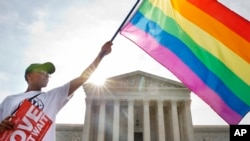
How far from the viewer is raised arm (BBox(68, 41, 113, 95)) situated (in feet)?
10.9

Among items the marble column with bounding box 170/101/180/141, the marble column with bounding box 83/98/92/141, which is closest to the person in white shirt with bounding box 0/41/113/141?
the marble column with bounding box 83/98/92/141

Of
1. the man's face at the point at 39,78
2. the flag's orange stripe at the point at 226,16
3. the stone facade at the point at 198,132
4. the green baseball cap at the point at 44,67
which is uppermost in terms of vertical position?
the stone facade at the point at 198,132

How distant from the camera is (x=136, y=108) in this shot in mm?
38188

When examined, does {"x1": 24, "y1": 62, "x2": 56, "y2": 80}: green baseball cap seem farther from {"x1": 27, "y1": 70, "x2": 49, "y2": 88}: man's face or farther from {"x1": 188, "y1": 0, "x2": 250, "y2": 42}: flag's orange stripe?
{"x1": 188, "y1": 0, "x2": 250, "y2": 42}: flag's orange stripe

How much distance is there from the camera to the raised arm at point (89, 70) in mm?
3320

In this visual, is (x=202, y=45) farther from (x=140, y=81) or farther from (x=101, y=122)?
(x=140, y=81)

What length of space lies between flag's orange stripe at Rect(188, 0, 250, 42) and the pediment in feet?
102

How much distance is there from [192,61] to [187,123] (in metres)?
31.2

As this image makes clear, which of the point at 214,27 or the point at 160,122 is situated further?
the point at 160,122

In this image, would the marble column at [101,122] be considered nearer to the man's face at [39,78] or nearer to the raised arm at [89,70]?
the raised arm at [89,70]

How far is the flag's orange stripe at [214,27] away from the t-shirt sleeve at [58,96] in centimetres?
309

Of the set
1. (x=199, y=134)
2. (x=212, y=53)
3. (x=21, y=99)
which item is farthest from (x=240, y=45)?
(x=199, y=134)

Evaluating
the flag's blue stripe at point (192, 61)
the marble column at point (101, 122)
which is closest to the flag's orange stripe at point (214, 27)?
the flag's blue stripe at point (192, 61)

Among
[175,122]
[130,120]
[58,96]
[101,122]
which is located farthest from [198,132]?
[58,96]
